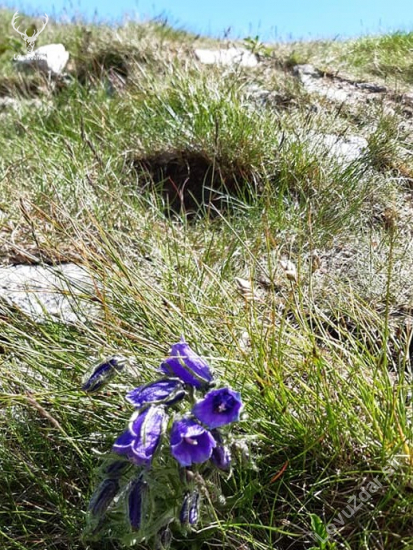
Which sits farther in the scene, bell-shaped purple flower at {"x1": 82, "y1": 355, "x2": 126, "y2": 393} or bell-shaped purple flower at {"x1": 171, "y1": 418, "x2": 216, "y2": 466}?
bell-shaped purple flower at {"x1": 82, "y1": 355, "x2": 126, "y2": 393}

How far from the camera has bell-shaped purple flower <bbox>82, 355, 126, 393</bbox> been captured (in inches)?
51.3

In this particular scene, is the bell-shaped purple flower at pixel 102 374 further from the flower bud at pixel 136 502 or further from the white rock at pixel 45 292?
the white rock at pixel 45 292

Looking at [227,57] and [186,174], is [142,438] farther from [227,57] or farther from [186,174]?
[227,57]

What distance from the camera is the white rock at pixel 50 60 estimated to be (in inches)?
197

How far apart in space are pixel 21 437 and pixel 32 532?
0.81 ft

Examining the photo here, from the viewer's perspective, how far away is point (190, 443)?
1089 mm

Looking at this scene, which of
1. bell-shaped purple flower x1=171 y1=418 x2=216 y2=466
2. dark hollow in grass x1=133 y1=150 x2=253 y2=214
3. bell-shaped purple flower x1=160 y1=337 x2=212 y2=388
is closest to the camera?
bell-shaped purple flower x1=171 y1=418 x2=216 y2=466

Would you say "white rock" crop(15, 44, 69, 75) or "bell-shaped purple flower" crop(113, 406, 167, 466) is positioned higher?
"bell-shaped purple flower" crop(113, 406, 167, 466)

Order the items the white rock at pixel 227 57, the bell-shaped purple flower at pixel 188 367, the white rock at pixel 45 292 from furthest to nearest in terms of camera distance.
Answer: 1. the white rock at pixel 227 57
2. the white rock at pixel 45 292
3. the bell-shaped purple flower at pixel 188 367

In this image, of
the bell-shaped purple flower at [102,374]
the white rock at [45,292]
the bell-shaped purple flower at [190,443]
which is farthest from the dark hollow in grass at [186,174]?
the bell-shaped purple flower at [190,443]

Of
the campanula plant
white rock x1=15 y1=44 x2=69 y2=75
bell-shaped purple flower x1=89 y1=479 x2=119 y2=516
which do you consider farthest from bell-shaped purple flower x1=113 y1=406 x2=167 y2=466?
white rock x1=15 y1=44 x2=69 y2=75

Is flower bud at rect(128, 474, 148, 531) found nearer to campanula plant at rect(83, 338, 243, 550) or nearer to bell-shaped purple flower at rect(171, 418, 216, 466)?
campanula plant at rect(83, 338, 243, 550)

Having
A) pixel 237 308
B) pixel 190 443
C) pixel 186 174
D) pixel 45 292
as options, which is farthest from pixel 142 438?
pixel 186 174

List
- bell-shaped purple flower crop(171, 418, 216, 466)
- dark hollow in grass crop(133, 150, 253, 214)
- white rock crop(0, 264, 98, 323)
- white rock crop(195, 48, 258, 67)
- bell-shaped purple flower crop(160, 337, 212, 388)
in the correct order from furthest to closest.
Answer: white rock crop(195, 48, 258, 67)
dark hollow in grass crop(133, 150, 253, 214)
white rock crop(0, 264, 98, 323)
bell-shaped purple flower crop(160, 337, 212, 388)
bell-shaped purple flower crop(171, 418, 216, 466)
